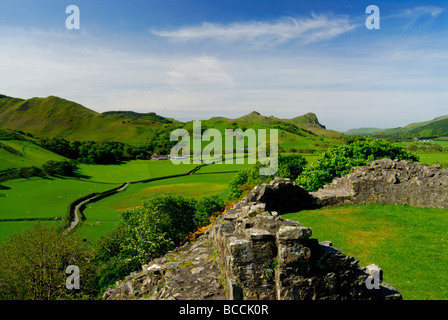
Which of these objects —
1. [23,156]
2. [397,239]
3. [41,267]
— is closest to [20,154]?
[23,156]

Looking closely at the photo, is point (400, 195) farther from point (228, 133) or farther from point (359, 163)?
point (228, 133)

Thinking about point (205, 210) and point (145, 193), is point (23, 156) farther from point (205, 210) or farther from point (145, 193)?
point (205, 210)

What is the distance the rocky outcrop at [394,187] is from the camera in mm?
17516

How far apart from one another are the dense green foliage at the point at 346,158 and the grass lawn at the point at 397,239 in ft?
25.6

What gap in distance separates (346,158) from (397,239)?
14226 millimetres

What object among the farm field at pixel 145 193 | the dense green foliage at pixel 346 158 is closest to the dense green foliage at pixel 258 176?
the dense green foliage at pixel 346 158

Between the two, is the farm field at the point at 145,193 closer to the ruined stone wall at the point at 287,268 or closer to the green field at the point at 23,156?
the green field at the point at 23,156

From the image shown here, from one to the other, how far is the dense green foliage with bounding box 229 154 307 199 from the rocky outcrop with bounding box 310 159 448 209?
16.5 m

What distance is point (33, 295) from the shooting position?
909 inches

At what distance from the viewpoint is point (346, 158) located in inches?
1024

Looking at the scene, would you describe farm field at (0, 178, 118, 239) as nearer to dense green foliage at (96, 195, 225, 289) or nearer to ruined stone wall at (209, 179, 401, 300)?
dense green foliage at (96, 195, 225, 289)

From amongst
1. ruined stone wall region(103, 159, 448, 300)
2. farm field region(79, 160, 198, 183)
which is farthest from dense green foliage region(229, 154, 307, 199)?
farm field region(79, 160, 198, 183)

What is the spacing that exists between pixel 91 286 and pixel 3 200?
48.6 metres

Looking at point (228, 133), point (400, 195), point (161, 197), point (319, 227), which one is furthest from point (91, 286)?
point (228, 133)
